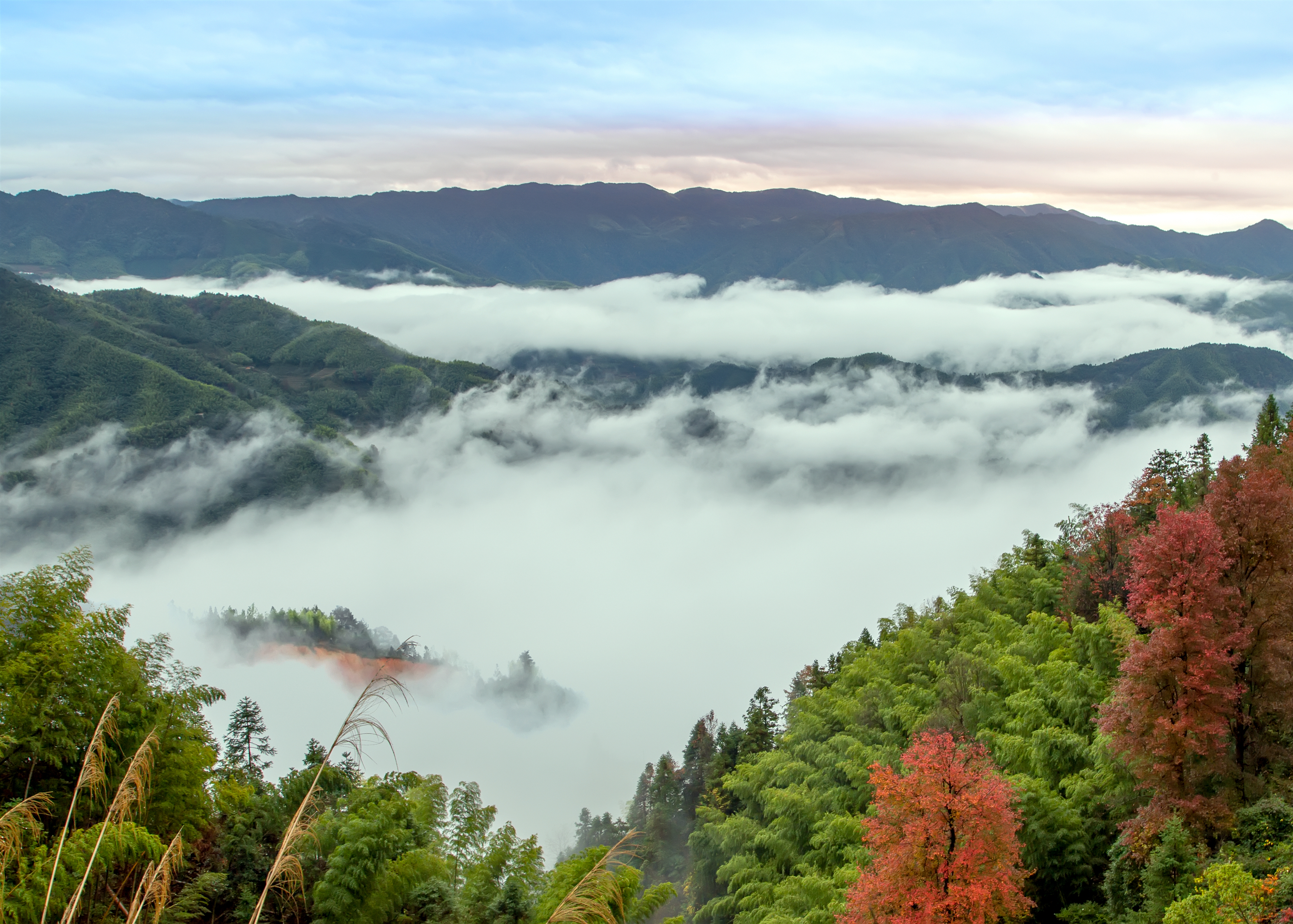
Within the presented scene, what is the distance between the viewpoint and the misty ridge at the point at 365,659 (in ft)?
569

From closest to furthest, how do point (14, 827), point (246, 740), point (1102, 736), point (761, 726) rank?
point (14, 827)
point (1102, 736)
point (246, 740)
point (761, 726)

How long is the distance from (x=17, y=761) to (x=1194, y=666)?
938 inches

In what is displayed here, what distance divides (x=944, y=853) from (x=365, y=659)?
169 m

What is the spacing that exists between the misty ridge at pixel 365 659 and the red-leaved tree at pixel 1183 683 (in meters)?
161

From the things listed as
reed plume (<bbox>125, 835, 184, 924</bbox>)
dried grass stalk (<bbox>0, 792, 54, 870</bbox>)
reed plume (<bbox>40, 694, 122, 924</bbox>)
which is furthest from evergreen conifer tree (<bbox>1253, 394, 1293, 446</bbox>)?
dried grass stalk (<bbox>0, 792, 54, 870</bbox>)

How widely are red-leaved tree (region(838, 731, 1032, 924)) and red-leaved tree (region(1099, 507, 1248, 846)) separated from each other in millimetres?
3935

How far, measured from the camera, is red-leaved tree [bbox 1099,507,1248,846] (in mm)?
18734

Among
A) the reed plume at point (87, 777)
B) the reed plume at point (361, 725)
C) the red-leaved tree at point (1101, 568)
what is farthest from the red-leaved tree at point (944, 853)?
the red-leaved tree at point (1101, 568)

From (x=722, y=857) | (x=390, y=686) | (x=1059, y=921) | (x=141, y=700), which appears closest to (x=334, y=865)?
(x=141, y=700)

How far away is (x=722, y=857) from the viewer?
115 feet

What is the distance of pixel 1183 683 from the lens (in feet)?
60.6

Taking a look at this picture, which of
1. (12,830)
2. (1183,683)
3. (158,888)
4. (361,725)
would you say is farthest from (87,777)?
(1183,683)

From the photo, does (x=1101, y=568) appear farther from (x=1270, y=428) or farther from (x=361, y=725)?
(x=361, y=725)

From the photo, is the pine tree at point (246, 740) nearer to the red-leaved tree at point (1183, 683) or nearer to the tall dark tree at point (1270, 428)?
the red-leaved tree at point (1183, 683)
